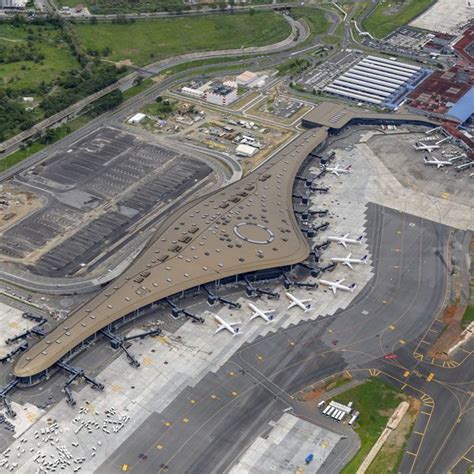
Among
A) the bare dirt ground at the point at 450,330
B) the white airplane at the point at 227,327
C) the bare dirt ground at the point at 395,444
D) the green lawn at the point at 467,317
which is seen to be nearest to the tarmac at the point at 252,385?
the white airplane at the point at 227,327

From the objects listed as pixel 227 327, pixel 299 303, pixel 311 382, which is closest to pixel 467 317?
pixel 299 303

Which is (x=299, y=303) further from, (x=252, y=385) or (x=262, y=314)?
(x=252, y=385)

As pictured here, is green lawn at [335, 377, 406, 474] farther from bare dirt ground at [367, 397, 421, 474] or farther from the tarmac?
bare dirt ground at [367, 397, 421, 474]

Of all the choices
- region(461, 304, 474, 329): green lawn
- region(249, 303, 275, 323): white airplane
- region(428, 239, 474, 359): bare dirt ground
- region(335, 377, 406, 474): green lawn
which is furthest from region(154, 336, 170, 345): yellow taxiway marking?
region(461, 304, 474, 329): green lawn

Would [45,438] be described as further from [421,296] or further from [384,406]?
[421,296]

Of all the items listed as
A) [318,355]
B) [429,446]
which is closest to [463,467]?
[429,446]
